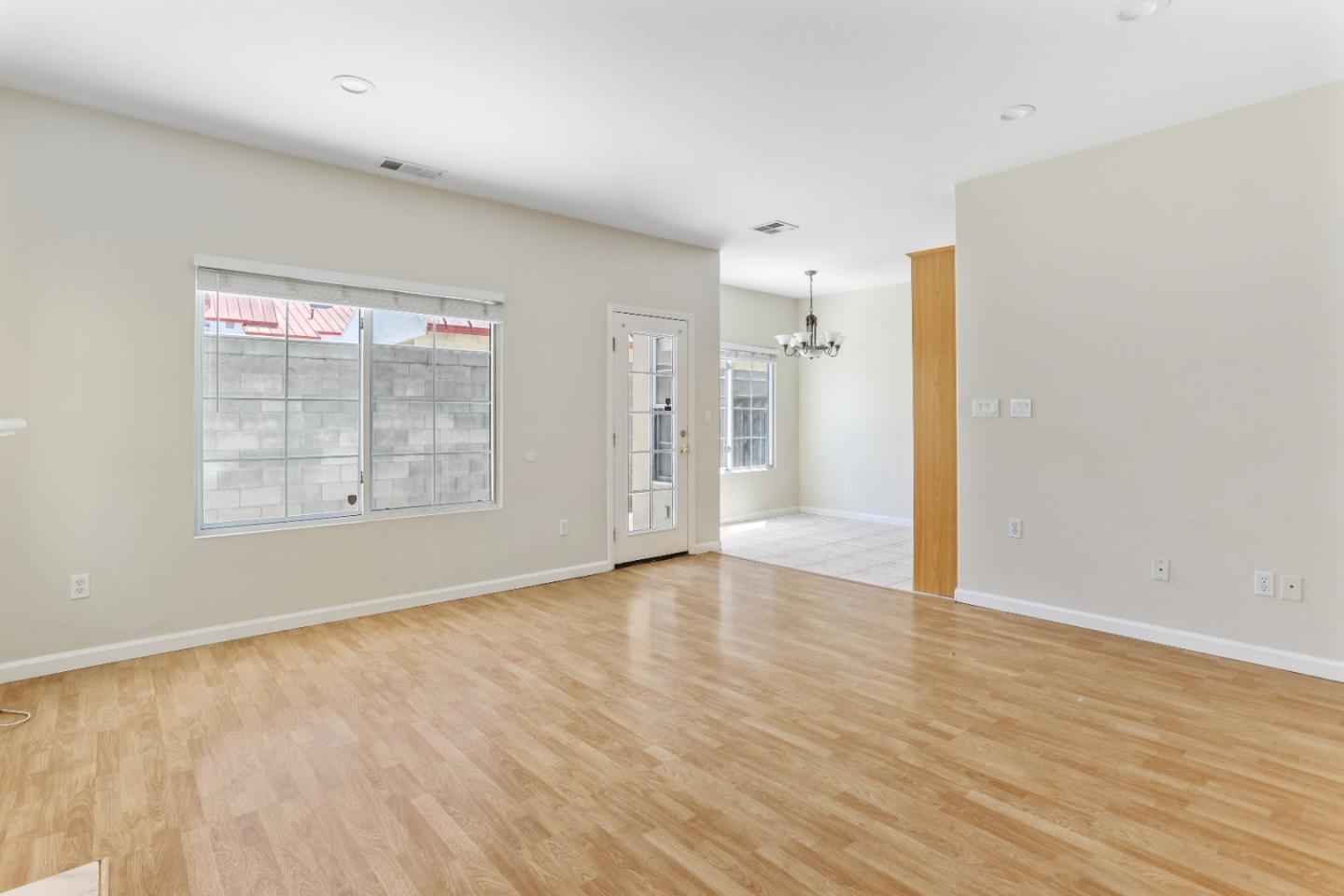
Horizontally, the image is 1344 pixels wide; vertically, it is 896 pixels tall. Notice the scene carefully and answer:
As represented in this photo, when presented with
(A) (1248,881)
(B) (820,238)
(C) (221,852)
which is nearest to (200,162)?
(C) (221,852)

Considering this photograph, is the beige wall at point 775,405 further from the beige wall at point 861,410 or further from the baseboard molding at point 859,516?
the baseboard molding at point 859,516

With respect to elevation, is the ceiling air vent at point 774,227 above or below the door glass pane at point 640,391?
above

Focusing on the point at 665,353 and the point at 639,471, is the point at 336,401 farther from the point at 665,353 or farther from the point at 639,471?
the point at 665,353

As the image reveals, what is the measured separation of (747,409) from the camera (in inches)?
328

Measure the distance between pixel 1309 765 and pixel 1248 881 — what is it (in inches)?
36.6

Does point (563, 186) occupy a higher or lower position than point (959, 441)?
higher

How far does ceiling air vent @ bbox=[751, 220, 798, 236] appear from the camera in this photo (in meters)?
5.33

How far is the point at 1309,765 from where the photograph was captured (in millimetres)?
2328

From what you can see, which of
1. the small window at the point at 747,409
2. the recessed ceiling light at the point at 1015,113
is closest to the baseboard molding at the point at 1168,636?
the recessed ceiling light at the point at 1015,113

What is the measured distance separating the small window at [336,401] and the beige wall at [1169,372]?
3.38 metres

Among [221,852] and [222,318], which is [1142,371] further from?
[222,318]

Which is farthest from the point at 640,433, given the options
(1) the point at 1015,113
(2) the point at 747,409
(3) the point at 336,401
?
(1) the point at 1015,113

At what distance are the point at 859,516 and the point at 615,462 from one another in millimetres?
3978

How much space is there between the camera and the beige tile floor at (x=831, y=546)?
5410 millimetres
